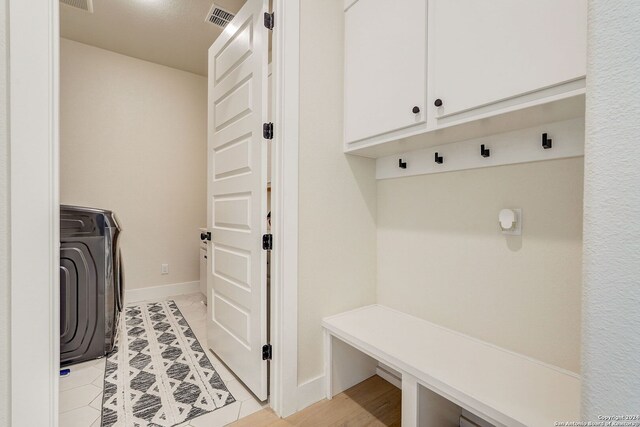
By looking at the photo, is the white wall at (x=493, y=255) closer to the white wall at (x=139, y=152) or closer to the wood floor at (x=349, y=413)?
the wood floor at (x=349, y=413)

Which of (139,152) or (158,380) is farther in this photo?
(139,152)

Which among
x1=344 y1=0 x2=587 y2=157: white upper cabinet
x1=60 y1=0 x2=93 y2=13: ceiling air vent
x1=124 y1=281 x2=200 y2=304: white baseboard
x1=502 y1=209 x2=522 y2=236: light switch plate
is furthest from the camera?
x1=124 y1=281 x2=200 y2=304: white baseboard

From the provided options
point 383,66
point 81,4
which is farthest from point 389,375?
point 81,4

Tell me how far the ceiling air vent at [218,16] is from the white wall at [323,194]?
139 cm

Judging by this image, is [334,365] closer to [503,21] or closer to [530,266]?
[530,266]

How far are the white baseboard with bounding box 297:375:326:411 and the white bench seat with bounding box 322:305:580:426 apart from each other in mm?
46

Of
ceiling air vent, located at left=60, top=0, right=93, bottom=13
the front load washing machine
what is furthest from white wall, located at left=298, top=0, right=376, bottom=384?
ceiling air vent, located at left=60, top=0, right=93, bottom=13

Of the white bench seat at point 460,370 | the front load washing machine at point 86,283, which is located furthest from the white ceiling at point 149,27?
the white bench seat at point 460,370

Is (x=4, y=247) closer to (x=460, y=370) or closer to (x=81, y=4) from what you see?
(x=460, y=370)

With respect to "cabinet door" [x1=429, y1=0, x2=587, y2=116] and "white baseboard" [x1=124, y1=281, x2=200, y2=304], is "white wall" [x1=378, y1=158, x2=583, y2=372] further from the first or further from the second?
"white baseboard" [x1=124, y1=281, x2=200, y2=304]

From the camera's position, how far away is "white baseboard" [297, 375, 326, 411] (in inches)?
60.6

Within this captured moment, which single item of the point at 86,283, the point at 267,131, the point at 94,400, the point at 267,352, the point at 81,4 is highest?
the point at 81,4

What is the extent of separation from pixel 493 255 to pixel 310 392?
3.84ft

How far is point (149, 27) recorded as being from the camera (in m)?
2.76
